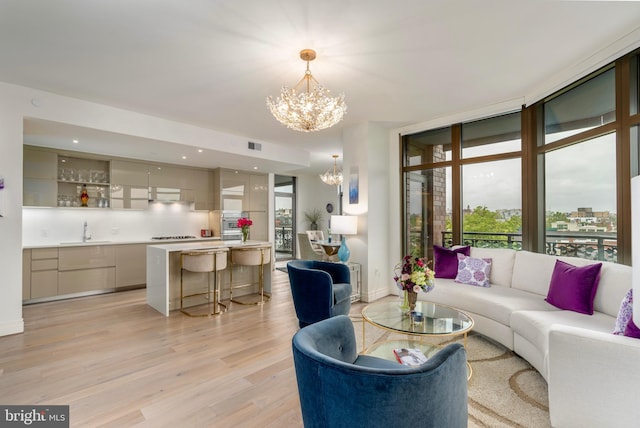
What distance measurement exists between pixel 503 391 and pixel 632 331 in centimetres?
97

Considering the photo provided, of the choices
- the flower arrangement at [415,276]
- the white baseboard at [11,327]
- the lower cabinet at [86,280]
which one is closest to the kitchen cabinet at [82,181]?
the lower cabinet at [86,280]

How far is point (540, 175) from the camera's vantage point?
399cm

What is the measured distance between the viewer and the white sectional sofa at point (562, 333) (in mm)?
1700

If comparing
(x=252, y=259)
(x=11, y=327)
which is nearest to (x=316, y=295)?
(x=252, y=259)

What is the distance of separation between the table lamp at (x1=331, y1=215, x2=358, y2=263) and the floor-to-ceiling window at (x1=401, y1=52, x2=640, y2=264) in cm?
109

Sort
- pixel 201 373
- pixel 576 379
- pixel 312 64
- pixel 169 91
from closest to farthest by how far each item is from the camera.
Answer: pixel 576 379 → pixel 201 373 → pixel 312 64 → pixel 169 91

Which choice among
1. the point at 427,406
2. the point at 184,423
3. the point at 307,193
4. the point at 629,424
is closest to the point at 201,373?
the point at 184,423

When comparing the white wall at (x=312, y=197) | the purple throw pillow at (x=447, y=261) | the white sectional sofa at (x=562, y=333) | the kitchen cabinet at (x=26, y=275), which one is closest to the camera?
the white sectional sofa at (x=562, y=333)

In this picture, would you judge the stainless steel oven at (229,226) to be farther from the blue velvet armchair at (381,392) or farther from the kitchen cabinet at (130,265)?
the blue velvet armchair at (381,392)

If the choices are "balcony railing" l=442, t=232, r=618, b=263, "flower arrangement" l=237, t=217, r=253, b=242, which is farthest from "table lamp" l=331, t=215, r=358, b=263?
"balcony railing" l=442, t=232, r=618, b=263

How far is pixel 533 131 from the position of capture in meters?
4.05

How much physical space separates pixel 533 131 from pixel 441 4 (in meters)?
2.65

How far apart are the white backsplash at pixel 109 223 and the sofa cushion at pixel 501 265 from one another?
19.7 ft

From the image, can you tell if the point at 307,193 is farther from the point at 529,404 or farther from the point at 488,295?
the point at 529,404
